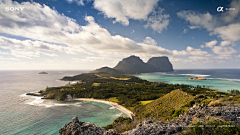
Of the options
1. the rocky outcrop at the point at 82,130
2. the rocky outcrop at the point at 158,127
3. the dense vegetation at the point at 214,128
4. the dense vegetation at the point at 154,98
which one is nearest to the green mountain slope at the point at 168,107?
the dense vegetation at the point at 154,98

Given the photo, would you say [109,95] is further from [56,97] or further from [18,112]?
[18,112]

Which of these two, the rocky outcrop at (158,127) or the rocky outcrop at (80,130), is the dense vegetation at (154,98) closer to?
the rocky outcrop at (158,127)

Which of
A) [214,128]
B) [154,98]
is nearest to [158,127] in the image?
[214,128]

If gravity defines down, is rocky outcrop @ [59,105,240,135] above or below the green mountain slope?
above

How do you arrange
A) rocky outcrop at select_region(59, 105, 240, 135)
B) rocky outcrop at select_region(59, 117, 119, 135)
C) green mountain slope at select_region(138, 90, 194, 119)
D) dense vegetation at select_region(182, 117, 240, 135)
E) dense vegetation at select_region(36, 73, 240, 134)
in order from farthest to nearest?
green mountain slope at select_region(138, 90, 194, 119) → dense vegetation at select_region(36, 73, 240, 134) → rocky outcrop at select_region(59, 117, 119, 135) → rocky outcrop at select_region(59, 105, 240, 135) → dense vegetation at select_region(182, 117, 240, 135)

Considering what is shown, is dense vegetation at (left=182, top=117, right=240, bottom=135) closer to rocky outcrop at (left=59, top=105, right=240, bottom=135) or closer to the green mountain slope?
rocky outcrop at (left=59, top=105, right=240, bottom=135)

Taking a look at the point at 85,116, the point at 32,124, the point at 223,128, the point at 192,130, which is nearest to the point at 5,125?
the point at 32,124

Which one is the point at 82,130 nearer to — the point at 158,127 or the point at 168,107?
the point at 158,127

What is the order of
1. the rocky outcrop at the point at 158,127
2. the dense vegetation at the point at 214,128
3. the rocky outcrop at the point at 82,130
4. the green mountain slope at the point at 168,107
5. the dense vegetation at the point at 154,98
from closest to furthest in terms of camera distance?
the dense vegetation at the point at 214,128
the rocky outcrop at the point at 158,127
the rocky outcrop at the point at 82,130
the dense vegetation at the point at 154,98
the green mountain slope at the point at 168,107

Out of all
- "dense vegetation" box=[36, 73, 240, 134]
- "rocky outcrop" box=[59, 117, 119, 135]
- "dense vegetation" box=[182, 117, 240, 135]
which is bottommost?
"dense vegetation" box=[36, 73, 240, 134]

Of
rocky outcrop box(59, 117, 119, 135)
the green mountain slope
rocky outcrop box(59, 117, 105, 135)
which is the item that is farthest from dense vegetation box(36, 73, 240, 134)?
rocky outcrop box(59, 117, 105, 135)

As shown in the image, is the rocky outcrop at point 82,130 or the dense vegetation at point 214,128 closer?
the dense vegetation at point 214,128

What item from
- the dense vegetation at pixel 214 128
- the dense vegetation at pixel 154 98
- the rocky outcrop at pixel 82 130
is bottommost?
the dense vegetation at pixel 154 98
